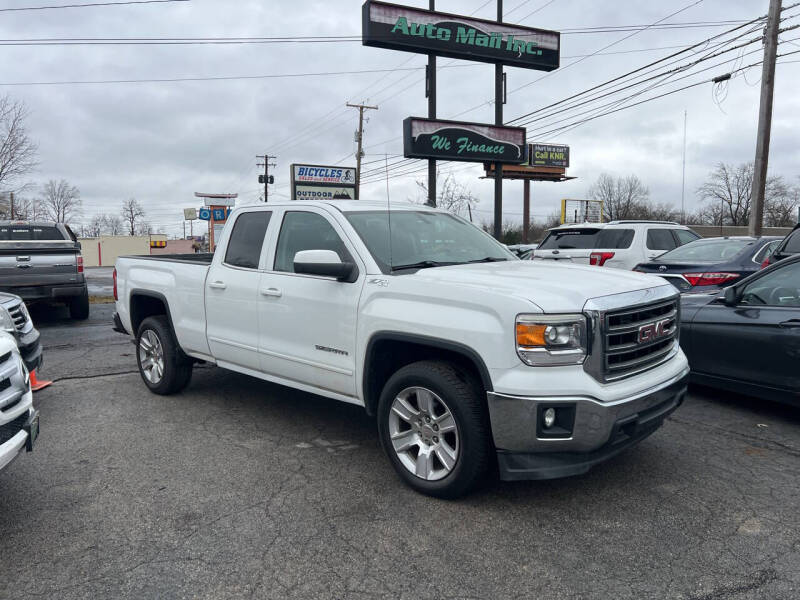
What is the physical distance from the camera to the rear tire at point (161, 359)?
5949mm

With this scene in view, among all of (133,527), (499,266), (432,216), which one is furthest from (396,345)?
(133,527)

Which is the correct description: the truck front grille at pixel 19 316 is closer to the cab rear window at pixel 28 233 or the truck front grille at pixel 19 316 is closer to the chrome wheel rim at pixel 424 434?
the chrome wheel rim at pixel 424 434

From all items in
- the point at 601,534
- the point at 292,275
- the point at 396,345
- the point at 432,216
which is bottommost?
the point at 601,534

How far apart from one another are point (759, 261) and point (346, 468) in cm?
660

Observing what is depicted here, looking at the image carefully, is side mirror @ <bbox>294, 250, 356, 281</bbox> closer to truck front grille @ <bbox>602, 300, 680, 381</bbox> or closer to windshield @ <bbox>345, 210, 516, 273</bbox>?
windshield @ <bbox>345, 210, 516, 273</bbox>

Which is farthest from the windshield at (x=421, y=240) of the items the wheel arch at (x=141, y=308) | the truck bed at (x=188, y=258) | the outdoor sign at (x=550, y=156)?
the outdoor sign at (x=550, y=156)

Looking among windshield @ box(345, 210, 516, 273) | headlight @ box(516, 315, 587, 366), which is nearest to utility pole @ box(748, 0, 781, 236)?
windshield @ box(345, 210, 516, 273)

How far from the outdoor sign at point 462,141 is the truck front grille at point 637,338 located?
1440 cm

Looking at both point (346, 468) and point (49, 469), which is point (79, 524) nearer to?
point (49, 469)

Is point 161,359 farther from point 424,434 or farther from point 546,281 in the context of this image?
point 546,281

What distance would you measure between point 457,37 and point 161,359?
15131mm

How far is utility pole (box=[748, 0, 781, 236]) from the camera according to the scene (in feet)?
50.3

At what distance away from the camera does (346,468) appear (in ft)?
13.8

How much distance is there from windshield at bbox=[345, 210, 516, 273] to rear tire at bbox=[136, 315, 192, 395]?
258 centimetres
